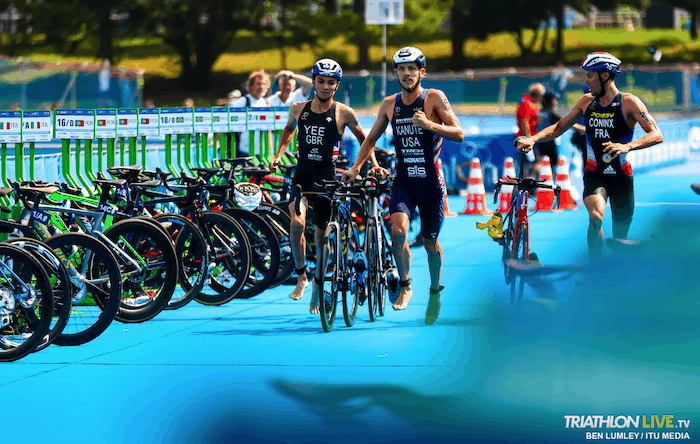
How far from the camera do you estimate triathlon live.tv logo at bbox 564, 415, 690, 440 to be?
508 centimetres

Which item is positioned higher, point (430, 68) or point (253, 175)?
point (430, 68)

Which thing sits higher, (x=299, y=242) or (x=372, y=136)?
(x=372, y=136)

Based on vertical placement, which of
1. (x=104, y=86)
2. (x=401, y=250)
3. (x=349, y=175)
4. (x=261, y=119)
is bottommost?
(x=401, y=250)

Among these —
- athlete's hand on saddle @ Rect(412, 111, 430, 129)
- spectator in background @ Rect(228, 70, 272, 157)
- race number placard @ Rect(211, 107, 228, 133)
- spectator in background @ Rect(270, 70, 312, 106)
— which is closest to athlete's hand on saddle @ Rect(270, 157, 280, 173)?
athlete's hand on saddle @ Rect(412, 111, 430, 129)

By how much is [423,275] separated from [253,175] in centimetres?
201

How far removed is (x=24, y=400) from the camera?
5.99 m

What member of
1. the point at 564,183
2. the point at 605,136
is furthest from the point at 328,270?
the point at 564,183

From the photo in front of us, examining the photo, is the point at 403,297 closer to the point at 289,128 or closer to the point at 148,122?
the point at 289,128

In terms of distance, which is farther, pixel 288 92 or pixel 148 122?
pixel 288 92

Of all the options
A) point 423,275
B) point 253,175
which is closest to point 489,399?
point 423,275

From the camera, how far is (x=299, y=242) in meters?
9.08

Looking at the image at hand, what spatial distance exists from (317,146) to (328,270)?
1765 millimetres

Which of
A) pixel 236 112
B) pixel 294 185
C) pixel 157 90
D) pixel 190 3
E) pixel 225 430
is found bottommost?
pixel 225 430

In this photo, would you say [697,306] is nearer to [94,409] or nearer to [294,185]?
[294,185]
